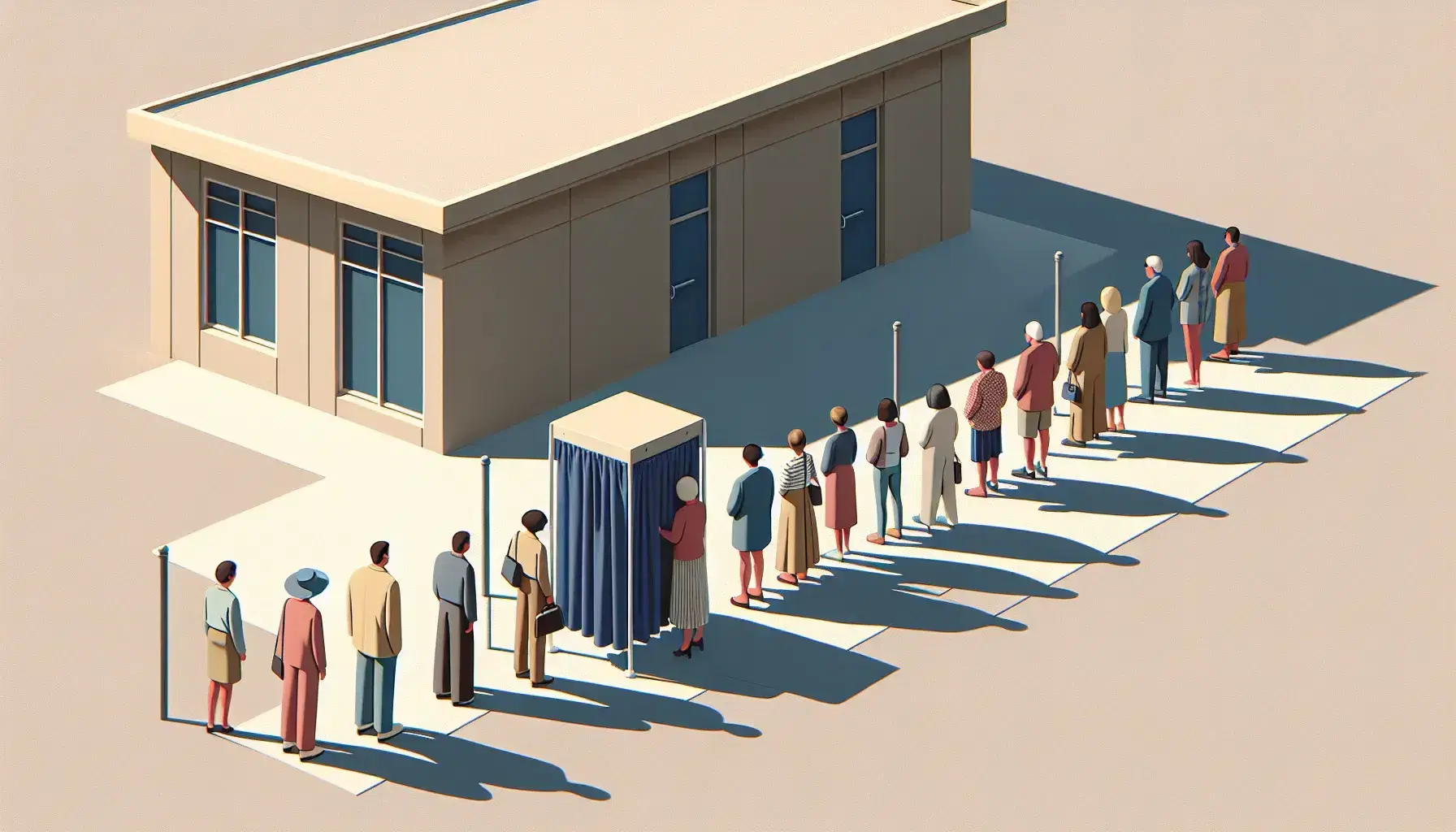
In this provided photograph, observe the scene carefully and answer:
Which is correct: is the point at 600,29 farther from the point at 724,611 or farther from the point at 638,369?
the point at 724,611

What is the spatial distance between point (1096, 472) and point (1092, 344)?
4.52ft

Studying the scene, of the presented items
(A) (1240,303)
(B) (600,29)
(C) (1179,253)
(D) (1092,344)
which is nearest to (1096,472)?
(D) (1092,344)

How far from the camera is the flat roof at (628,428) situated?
1147 inches

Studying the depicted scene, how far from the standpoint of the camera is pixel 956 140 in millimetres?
41188

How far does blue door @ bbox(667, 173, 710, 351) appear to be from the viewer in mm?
37344

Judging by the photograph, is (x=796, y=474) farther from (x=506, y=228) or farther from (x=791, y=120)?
(x=791, y=120)

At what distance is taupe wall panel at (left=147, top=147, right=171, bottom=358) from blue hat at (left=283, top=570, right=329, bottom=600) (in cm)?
1046

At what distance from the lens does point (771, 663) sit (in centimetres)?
2995

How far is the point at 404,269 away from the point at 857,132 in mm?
7253

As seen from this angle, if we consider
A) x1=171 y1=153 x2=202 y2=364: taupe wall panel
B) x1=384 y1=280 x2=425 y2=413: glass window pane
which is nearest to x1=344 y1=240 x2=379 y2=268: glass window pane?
x1=384 y1=280 x2=425 y2=413: glass window pane

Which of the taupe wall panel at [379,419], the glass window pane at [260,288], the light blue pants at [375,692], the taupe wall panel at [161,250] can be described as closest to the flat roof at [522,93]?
the taupe wall panel at [161,250]

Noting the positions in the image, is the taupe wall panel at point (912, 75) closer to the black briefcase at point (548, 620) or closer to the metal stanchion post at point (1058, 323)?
the metal stanchion post at point (1058, 323)

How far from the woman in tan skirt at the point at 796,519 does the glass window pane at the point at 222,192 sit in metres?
8.60

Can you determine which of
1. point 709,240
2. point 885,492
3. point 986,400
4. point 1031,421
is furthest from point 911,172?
point 885,492
